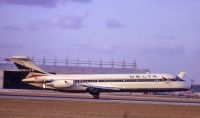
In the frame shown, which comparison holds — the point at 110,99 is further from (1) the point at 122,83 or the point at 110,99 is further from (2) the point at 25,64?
(2) the point at 25,64

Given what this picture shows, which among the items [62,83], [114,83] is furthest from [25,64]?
[114,83]

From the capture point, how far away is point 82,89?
211ft

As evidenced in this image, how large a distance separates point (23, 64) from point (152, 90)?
18.4 m

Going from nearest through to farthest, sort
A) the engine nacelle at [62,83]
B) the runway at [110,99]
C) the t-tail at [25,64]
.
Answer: the runway at [110,99], the engine nacelle at [62,83], the t-tail at [25,64]

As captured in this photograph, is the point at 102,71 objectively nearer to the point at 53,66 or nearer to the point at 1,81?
the point at 53,66

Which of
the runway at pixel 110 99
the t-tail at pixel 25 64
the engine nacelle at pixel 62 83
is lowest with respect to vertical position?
the runway at pixel 110 99

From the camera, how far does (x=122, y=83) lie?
6322 cm

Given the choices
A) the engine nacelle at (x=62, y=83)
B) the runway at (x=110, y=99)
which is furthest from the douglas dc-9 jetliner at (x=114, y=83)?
the runway at (x=110, y=99)

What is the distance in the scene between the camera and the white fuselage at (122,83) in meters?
63.0

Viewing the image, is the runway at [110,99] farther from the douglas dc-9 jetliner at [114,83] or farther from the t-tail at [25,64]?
the t-tail at [25,64]

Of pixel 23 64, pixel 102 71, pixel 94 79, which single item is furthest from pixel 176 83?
pixel 102 71

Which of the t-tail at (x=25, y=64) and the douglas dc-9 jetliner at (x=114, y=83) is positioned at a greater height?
the t-tail at (x=25, y=64)

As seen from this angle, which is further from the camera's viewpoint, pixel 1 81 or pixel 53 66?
pixel 53 66

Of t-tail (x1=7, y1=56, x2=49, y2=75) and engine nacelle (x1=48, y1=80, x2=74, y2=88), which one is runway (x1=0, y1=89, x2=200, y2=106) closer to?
engine nacelle (x1=48, y1=80, x2=74, y2=88)
